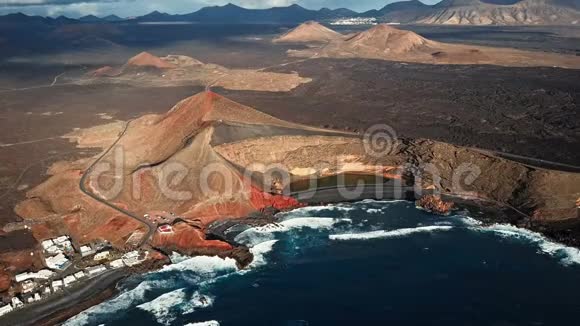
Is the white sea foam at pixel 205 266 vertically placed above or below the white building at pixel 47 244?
below

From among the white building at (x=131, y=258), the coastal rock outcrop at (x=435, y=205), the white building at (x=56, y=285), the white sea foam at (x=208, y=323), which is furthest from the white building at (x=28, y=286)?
the coastal rock outcrop at (x=435, y=205)

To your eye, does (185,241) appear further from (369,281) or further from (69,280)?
(369,281)

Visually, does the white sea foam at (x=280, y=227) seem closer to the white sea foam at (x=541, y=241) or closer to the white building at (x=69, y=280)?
the white sea foam at (x=541, y=241)

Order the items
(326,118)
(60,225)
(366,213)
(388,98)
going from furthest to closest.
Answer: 1. (388,98)
2. (326,118)
3. (366,213)
4. (60,225)

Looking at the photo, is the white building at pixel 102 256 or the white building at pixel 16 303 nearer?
the white building at pixel 16 303

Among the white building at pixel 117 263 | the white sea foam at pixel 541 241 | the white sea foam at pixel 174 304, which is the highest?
the white building at pixel 117 263

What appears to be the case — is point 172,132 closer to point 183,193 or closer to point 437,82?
point 183,193

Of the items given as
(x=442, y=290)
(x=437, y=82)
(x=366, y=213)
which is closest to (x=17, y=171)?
(x=366, y=213)

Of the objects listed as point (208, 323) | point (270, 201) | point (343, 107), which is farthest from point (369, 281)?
point (343, 107)
